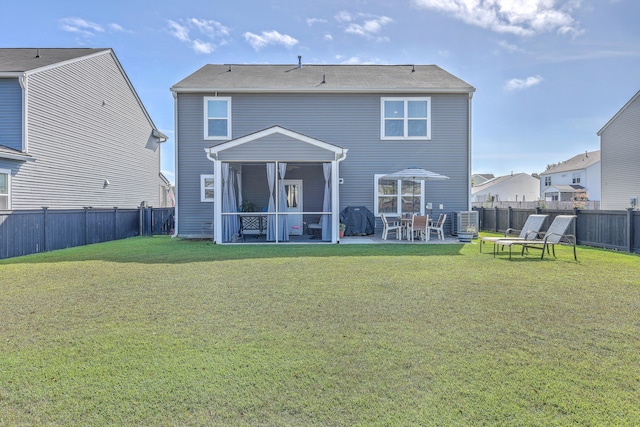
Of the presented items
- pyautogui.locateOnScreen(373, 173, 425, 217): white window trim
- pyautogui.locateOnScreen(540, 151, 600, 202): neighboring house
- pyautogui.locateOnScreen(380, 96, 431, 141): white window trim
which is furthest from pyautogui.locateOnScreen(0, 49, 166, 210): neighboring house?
pyautogui.locateOnScreen(540, 151, 600, 202): neighboring house

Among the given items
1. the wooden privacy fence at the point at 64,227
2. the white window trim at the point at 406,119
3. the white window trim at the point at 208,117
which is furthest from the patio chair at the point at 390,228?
the wooden privacy fence at the point at 64,227

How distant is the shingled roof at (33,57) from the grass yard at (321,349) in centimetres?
962

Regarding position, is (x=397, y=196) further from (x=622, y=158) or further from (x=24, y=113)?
(x=622, y=158)

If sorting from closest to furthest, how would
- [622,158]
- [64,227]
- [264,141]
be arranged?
[264,141] → [64,227] → [622,158]

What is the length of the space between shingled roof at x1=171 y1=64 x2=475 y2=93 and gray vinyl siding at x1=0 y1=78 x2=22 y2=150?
482cm

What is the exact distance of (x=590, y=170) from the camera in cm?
3688

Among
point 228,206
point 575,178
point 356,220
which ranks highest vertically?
point 575,178

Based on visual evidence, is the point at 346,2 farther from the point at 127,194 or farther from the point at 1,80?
the point at 127,194

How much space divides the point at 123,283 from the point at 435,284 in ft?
16.4

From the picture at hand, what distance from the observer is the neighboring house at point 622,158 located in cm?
1938

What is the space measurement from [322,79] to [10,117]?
10.6m

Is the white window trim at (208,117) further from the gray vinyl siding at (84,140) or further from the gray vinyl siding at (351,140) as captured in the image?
the gray vinyl siding at (84,140)

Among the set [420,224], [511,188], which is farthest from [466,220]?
[511,188]

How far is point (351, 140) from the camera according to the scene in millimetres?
13383
